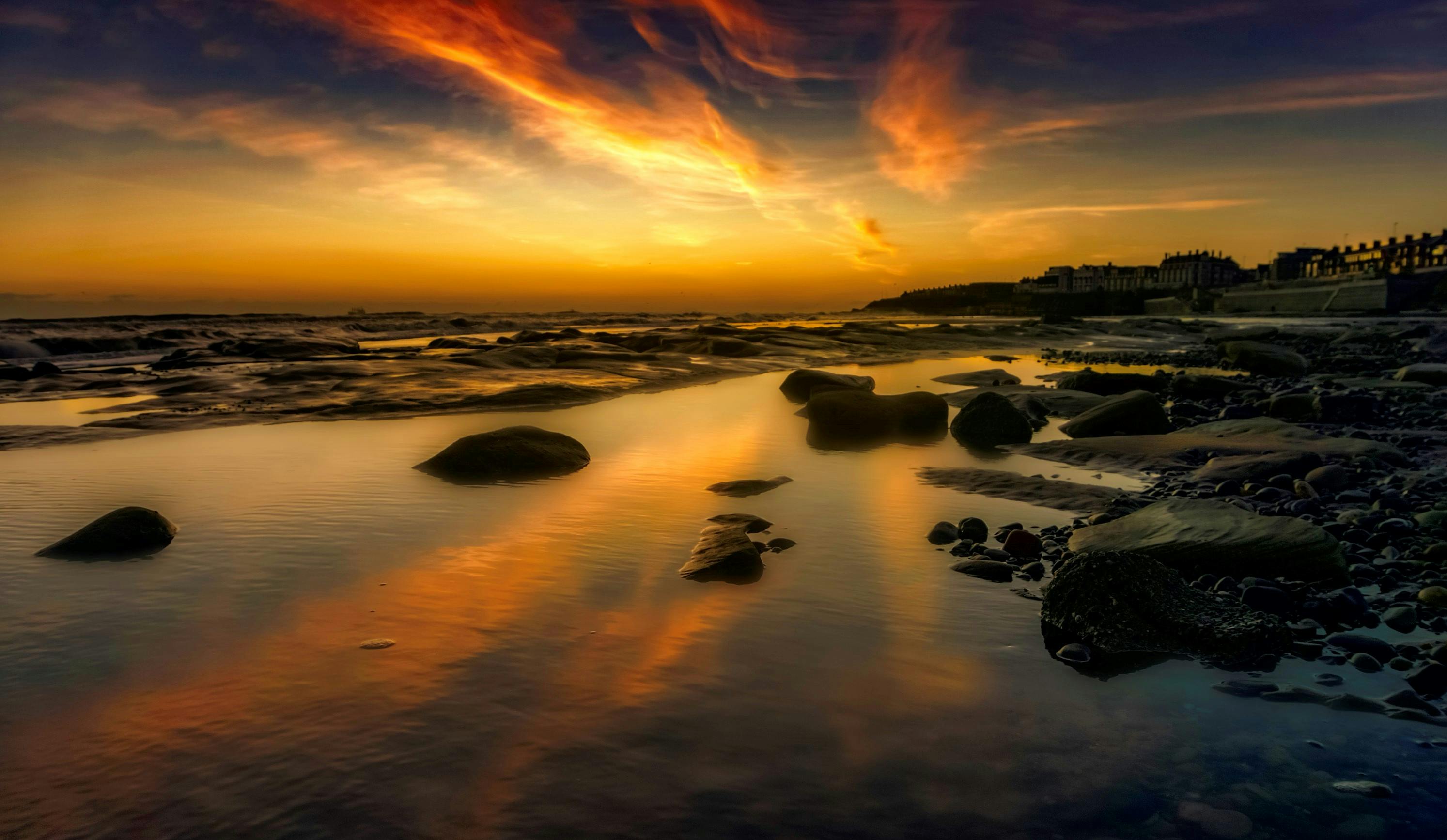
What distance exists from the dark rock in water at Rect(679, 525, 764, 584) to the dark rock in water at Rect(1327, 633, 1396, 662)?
2.86 meters

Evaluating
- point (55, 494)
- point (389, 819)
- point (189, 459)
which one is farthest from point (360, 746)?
point (189, 459)

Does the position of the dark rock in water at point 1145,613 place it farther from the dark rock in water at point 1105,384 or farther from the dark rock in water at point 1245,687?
the dark rock in water at point 1105,384

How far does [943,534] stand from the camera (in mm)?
5273

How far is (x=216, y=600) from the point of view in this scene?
4.12 metres

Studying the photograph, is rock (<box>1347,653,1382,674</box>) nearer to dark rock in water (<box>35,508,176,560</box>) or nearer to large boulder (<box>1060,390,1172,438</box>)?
large boulder (<box>1060,390,1172,438</box>)

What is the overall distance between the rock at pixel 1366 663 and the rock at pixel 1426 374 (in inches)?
560

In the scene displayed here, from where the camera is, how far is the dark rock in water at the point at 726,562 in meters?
4.55

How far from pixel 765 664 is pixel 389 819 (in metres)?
1.65

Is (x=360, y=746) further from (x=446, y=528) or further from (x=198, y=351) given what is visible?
(x=198, y=351)

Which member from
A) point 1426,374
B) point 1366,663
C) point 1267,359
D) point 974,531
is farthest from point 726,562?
point 1267,359

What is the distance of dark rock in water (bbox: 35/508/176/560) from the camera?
16.0 ft

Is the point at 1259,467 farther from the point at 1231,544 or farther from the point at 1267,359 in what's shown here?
the point at 1267,359

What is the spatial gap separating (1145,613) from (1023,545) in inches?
50.5

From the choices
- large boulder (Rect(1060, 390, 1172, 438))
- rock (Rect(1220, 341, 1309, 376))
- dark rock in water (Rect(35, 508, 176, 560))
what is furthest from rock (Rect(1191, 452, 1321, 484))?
rock (Rect(1220, 341, 1309, 376))
